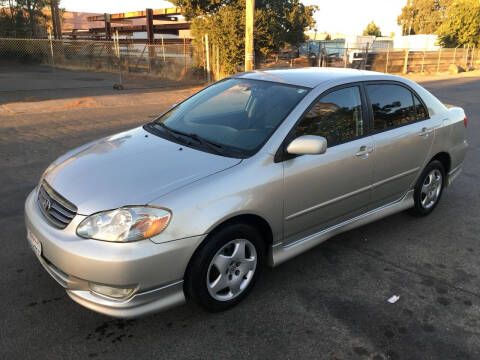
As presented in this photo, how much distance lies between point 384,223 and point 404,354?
2083 mm

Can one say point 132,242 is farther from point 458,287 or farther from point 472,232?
point 472,232

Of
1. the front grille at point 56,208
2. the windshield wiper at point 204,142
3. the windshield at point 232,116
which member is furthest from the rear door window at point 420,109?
the front grille at point 56,208

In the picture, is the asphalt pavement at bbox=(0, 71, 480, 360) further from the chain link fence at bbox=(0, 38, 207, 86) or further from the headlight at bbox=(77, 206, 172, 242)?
the chain link fence at bbox=(0, 38, 207, 86)

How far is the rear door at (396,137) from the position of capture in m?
3.73

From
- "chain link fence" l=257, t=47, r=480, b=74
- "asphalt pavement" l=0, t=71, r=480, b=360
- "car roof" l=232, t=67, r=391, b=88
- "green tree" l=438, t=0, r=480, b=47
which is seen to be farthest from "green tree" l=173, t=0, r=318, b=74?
"green tree" l=438, t=0, r=480, b=47

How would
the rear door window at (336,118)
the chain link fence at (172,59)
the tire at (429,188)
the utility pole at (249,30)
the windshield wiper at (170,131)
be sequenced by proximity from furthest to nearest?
the chain link fence at (172,59)
the utility pole at (249,30)
the tire at (429,188)
the windshield wiper at (170,131)
the rear door window at (336,118)

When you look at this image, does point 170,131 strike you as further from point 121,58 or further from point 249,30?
point 121,58

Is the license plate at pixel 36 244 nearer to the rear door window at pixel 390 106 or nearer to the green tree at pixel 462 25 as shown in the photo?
the rear door window at pixel 390 106

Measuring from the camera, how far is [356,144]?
3.49 metres

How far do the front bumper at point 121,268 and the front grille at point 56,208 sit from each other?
6 cm

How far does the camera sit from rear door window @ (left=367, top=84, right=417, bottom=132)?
148 inches

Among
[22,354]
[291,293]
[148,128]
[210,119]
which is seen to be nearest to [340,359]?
[291,293]

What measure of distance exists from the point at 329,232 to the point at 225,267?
44.5 inches

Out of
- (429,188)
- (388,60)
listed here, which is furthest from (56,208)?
(388,60)
